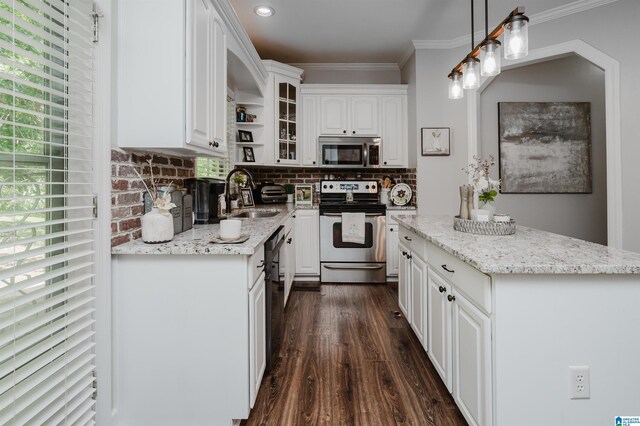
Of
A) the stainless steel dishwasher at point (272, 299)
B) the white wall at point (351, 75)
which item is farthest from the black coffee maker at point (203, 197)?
the white wall at point (351, 75)

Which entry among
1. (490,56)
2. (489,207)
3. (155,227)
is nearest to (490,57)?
(490,56)

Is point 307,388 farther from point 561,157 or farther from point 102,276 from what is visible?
point 561,157

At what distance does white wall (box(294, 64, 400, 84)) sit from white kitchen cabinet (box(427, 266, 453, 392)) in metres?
3.38

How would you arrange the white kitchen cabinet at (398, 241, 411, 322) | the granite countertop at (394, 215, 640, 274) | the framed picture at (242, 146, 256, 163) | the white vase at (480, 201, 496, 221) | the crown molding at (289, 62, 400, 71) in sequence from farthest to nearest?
the crown molding at (289, 62, 400, 71)
the framed picture at (242, 146, 256, 163)
the white kitchen cabinet at (398, 241, 411, 322)
the white vase at (480, 201, 496, 221)
the granite countertop at (394, 215, 640, 274)

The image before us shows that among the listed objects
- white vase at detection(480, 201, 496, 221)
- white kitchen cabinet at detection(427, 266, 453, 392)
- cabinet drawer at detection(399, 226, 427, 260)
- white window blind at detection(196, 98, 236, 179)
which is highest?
white window blind at detection(196, 98, 236, 179)

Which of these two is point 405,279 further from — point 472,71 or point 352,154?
point 352,154

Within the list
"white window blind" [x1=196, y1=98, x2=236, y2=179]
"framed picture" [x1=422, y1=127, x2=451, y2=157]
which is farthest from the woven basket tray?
"white window blind" [x1=196, y1=98, x2=236, y2=179]

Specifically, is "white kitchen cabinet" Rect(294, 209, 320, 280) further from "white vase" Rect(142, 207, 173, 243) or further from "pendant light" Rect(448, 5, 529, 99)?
"white vase" Rect(142, 207, 173, 243)

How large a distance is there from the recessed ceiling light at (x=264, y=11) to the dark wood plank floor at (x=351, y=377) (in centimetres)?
283

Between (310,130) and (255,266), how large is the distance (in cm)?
291

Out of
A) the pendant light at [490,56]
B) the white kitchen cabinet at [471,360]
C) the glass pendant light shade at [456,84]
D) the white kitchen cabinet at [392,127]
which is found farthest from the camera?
the white kitchen cabinet at [392,127]

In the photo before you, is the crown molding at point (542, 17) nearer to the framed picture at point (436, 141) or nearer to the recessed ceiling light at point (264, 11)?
the framed picture at point (436, 141)

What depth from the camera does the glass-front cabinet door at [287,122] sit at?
398cm

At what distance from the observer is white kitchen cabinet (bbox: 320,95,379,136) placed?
4.18 m
